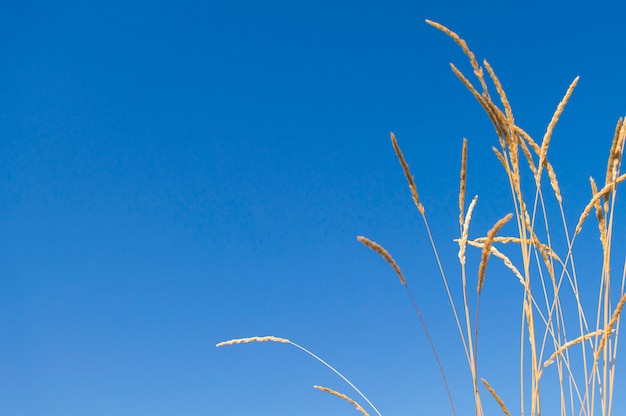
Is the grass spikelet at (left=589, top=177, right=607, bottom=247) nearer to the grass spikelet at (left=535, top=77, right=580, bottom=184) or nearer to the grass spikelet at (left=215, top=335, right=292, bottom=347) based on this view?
the grass spikelet at (left=535, top=77, right=580, bottom=184)

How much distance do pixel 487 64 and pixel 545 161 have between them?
0.70 ft

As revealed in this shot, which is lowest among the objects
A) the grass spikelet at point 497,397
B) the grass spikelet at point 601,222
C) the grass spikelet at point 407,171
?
the grass spikelet at point 497,397

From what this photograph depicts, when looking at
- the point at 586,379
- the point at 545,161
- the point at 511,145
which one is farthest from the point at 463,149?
the point at 586,379

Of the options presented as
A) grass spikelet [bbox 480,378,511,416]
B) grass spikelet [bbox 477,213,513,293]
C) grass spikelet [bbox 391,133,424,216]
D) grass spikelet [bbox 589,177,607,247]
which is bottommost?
grass spikelet [bbox 480,378,511,416]

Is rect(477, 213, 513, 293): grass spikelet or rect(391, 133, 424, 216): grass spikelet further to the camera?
rect(391, 133, 424, 216): grass spikelet

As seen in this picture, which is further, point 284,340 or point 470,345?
point 284,340

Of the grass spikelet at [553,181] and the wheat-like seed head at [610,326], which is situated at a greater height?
the grass spikelet at [553,181]

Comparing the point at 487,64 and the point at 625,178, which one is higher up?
the point at 487,64

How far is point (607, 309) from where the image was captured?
3.74 ft

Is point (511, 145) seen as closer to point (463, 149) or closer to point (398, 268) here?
point (463, 149)

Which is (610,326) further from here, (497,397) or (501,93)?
(501,93)

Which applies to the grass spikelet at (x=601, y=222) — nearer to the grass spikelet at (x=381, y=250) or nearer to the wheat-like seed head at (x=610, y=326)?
the wheat-like seed head at (x=610, y=326)

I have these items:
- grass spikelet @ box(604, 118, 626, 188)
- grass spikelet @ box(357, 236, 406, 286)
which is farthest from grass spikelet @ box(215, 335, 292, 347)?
grass spikelet @ box(604, 118, 626, 188)

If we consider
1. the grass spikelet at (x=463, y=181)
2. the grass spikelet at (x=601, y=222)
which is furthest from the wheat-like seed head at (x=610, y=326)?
the grass spikelet at (x=463, y=181)
